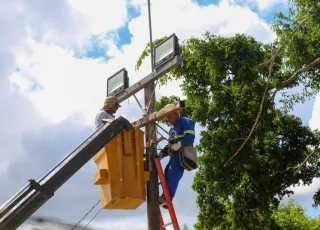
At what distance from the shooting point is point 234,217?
45.0 ft

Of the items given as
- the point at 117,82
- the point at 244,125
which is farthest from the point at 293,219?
the point at 117,82

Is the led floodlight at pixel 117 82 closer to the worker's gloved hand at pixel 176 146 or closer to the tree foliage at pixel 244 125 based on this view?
the worker's gloved hand at pixel 176 146

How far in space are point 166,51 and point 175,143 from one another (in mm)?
1094

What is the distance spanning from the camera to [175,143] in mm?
7184

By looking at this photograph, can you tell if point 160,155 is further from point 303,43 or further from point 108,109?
point 303,43

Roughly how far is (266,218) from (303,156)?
1775 millimetres

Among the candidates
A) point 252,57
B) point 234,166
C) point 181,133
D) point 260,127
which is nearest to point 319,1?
point 252,57

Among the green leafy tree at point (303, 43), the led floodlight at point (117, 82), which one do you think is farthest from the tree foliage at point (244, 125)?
the led floodlight at point (117, 82)

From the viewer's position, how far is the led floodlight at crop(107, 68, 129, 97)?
7.69 metres

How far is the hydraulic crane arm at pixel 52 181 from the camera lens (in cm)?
582

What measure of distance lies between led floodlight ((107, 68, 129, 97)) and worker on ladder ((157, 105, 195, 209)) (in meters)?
0.85

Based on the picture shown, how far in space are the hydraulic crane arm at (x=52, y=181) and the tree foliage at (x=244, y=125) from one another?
659 cm

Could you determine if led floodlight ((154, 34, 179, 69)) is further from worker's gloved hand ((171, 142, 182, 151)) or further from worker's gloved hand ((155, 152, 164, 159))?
worker's gloved hand ((155, 152, 164, 159))

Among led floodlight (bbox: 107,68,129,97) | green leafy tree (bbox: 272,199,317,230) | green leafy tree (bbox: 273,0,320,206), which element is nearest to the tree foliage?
green leafy tree (bbox: 273,0,320,206)
